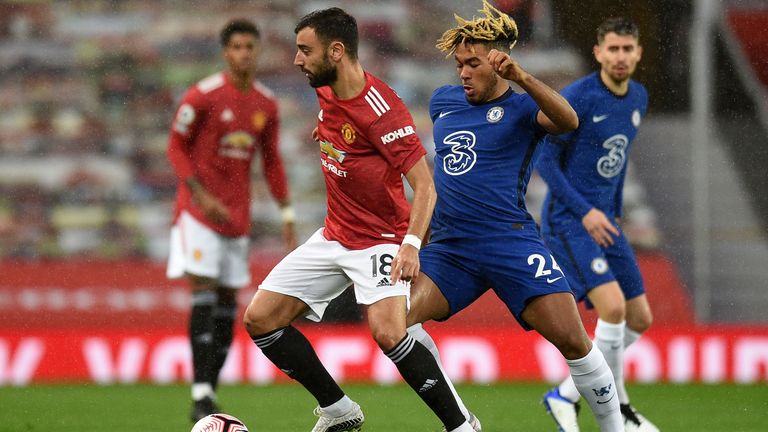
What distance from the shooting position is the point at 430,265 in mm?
5789

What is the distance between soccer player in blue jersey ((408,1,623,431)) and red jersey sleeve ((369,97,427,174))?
0.36m

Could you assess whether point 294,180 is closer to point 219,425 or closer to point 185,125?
point 185,125

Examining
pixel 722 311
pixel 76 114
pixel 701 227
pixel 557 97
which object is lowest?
pixel 722 311

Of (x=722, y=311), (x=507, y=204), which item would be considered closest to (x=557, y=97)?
(x=507, y=204)

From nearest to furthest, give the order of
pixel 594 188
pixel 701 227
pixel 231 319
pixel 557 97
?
pixel 557 97 → pixel 594 188 → pixel 231 319 → pixel 701 227

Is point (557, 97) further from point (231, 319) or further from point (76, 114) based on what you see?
point (76, 114)

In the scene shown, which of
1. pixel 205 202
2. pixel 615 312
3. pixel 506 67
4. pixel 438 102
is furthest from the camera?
pixel 205 202

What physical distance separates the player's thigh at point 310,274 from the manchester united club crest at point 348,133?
19.2 inches

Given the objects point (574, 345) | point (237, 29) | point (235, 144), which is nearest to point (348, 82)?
point (574, 345)

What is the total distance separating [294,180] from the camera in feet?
38.4

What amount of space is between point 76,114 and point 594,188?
7.11 m

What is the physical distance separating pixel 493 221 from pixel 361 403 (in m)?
3.23

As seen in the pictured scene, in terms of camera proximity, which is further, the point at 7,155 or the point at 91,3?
the point at 91,3

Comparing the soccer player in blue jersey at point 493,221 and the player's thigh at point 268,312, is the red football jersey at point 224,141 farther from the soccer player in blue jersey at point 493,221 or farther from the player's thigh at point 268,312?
the soccer player in blue jersey at point 493,221
